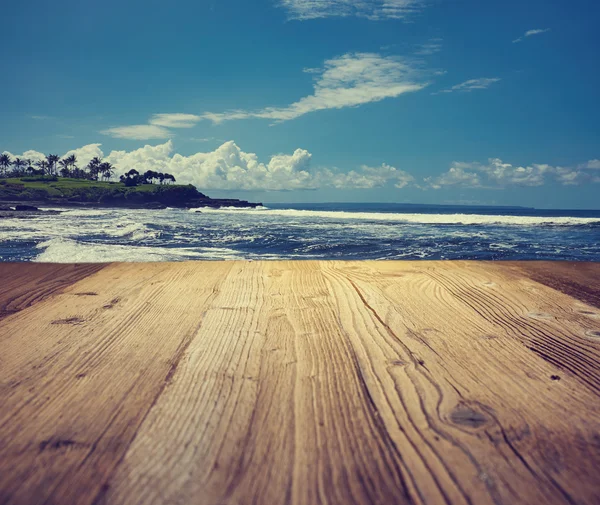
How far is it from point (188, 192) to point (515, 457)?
52.7m

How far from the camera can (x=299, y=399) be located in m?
0.49

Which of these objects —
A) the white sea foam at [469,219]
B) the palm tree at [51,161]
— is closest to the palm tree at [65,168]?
the palm tree at [51,161]

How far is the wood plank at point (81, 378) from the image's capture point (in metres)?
0.37

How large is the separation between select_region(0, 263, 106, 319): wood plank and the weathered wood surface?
0.08 feet

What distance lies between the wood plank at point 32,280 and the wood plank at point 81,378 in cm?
5

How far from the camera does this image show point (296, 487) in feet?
1.14

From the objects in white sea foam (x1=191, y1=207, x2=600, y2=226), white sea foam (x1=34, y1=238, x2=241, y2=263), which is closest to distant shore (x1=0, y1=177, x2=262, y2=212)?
white sea foam (x1=191, y1=207, x2=600, y2=226)

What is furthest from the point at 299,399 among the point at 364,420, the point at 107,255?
the point at 107,255

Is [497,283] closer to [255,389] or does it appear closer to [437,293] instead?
[437,293]

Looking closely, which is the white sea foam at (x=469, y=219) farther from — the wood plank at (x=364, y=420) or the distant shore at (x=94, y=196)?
the distant shore at (x=94, y=196)

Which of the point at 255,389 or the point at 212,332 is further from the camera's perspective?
the point at 212,332

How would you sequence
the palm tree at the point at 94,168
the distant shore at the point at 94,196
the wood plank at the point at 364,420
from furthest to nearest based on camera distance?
the palm tree at the point at 94,168
the distant shore at the point at 94,196
the wood plank at the point at 364,420

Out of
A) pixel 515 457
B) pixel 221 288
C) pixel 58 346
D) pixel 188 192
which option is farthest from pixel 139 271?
pixel 188 192

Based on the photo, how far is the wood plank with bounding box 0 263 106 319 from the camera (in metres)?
0.96
